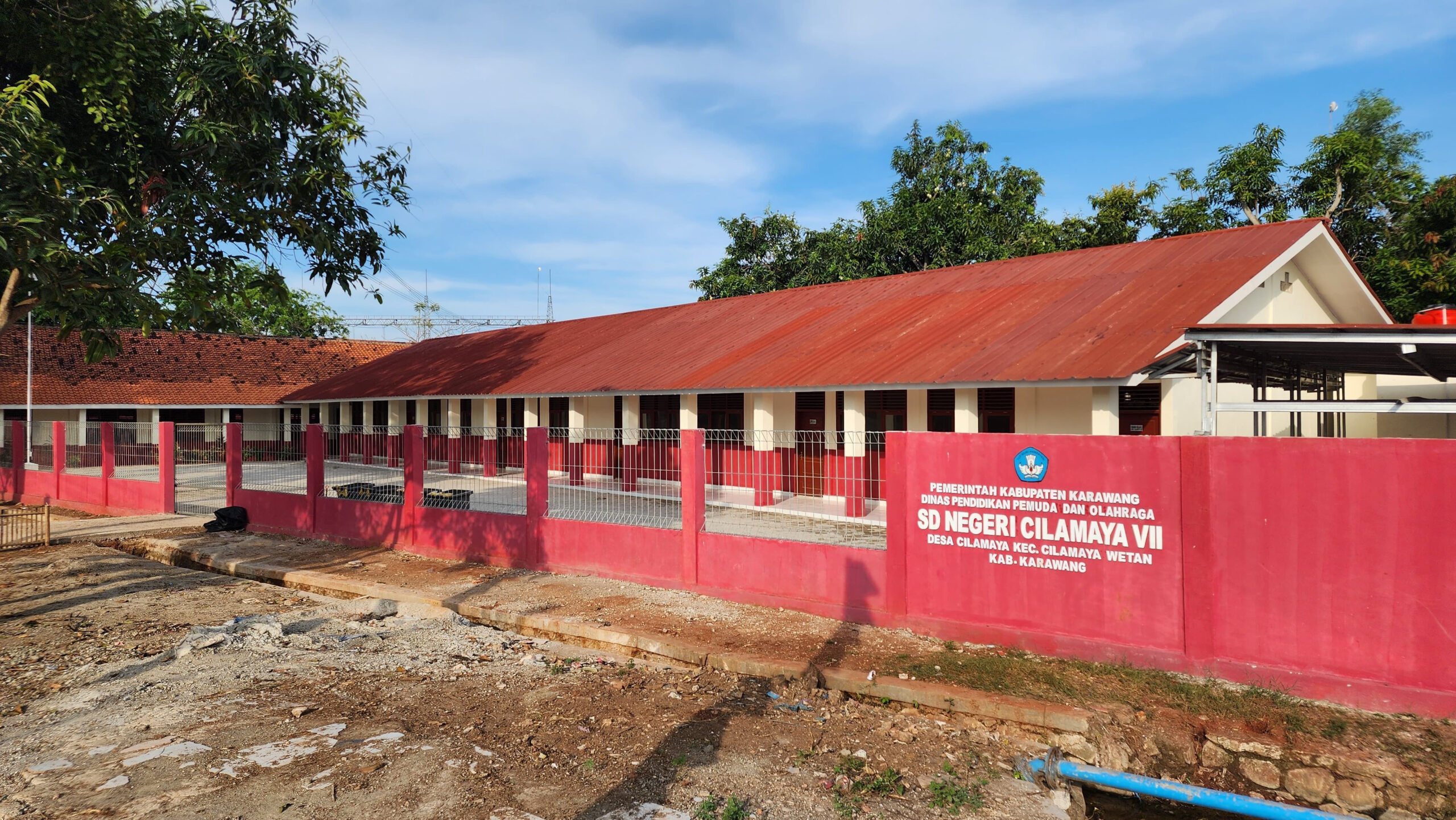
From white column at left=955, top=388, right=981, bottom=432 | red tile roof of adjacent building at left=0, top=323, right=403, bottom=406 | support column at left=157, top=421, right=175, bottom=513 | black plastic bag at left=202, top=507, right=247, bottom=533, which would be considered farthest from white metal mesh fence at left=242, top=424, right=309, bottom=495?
red tile roof of adjacent building at left=0, top=323, right=403, bottom=406

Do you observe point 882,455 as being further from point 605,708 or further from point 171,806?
point 171,806

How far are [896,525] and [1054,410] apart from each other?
244 inches

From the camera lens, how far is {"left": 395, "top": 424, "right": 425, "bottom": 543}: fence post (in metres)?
11.7

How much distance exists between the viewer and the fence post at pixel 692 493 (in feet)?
29.2

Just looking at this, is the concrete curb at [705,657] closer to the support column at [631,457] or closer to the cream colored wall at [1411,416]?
the support column at [631,457]

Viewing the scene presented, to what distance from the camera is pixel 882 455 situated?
8578 millimetres

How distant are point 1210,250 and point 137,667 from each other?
1460 centimetres

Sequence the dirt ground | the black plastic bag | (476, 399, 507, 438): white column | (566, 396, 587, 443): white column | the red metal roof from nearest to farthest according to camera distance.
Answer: the dirt ground → the red metal roof → the black plastic bag → (566, 396, 587, 443): white column → (476, 399, 507, 438): white column

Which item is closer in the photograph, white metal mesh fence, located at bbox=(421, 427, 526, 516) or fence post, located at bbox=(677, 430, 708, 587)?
fence post, located at bbox=(677, 430, 708, 587)

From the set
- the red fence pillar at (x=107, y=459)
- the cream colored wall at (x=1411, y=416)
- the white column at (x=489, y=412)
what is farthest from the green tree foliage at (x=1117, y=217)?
the red fence pillar at (x=107, y=459)

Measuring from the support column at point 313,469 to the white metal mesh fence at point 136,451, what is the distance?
5.24 m

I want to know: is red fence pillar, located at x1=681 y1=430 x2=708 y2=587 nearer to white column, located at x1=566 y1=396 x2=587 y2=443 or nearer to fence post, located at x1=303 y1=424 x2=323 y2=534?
fence post, located at x1=303 y1=424 x2=323 y2=534

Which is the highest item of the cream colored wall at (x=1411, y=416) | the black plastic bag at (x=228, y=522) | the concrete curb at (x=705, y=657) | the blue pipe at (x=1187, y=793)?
the cream colored wall at (x=1411, y=416)

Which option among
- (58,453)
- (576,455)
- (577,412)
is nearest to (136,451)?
(58,453)
